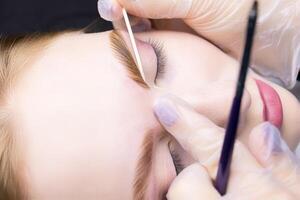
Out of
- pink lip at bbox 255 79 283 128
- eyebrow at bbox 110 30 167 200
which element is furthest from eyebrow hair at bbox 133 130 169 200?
pink lip at bbox 255 79 283 128

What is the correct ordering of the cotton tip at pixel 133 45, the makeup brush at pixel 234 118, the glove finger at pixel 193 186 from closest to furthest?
the makeup brush at pixel 234 118
the glove finger at pixel 193 186
the cotton tip at pixel 133 45

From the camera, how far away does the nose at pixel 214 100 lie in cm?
89

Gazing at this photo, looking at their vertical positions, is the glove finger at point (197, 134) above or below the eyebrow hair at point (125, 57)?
below

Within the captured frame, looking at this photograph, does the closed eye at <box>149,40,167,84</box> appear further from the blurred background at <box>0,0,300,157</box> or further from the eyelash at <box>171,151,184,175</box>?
the blurred background at <box>0,0,300,157</box>

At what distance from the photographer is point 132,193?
88cm

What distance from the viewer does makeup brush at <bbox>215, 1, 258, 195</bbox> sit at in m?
0.60

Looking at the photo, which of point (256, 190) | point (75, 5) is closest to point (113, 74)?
point (256, 190)

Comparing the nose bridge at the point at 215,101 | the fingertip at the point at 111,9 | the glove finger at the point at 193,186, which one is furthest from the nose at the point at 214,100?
the fingertip at the point at 111,9

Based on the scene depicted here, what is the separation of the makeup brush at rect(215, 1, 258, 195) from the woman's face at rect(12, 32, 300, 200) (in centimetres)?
12

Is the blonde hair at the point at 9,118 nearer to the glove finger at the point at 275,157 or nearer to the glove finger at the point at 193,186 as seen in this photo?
the glove finger at the point at 193,186

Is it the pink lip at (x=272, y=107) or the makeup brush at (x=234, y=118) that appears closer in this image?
the makeup brush at (x=234, y=118)

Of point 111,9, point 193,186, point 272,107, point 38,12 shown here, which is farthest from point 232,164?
point 38,12

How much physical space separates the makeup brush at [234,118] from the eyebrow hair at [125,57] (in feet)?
0.72

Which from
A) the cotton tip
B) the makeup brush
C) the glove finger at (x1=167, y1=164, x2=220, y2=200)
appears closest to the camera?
the makeup brush
